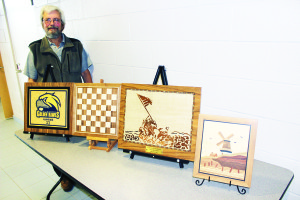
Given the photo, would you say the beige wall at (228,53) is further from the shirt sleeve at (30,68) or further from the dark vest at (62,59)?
the shirt sleeve at (30,68)

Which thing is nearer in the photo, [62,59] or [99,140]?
[99,140]

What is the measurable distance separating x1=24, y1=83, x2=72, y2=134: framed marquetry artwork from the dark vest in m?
0.44

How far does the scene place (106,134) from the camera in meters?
1.31

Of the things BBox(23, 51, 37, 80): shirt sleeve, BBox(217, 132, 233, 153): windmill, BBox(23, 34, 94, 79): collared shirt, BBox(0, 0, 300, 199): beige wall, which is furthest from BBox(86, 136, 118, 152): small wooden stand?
BBox(23, 51, 37, 80): shirt sleeve

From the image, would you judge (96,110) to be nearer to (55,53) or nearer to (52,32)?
(55,53)

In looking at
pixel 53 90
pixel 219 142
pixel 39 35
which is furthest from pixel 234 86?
pixel 39 35

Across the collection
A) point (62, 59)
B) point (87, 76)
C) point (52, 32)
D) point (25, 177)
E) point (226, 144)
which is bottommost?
point (25, 177)

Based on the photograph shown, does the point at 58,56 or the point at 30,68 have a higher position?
the point at 58,56

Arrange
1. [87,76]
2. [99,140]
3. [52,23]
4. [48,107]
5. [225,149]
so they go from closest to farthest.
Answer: [225,149] < [99,140] < [48,107] < [52,23] < [87,76]

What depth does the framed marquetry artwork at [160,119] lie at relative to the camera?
3.59ft

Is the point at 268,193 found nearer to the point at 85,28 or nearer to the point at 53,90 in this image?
the point at 53,90

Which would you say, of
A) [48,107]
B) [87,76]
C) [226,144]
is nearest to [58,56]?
[87,76]

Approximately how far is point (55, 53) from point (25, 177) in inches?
62.6

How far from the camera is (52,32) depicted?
1799 millimetres
